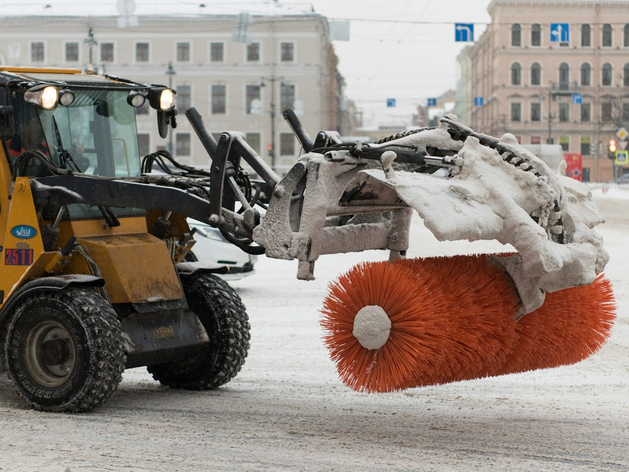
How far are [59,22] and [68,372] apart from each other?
2685 inches

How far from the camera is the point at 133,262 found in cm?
715

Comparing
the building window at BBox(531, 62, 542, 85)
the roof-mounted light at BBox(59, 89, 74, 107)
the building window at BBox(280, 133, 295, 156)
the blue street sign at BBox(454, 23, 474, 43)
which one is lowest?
the roof-mounted light at BBox(59, 89, 74, 107)

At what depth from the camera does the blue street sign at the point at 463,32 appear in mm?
35500

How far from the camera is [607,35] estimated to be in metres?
87.6

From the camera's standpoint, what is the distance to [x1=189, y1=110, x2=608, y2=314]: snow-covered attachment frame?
5.74m

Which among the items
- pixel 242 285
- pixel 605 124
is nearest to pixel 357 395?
pixel 242 285

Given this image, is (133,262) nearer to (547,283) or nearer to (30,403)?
(30,403)

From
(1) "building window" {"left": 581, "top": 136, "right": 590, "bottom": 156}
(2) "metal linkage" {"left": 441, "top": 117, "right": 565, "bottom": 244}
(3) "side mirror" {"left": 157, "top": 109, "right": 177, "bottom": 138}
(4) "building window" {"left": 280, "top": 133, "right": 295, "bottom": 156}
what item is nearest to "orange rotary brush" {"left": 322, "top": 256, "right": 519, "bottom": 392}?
(2) "metal linkage" {"left": 441, "top": 117, "right": 565, "bottom": 244}

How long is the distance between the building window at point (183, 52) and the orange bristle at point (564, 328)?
67999mm

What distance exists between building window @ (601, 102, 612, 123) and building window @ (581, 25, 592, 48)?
18.0 feet

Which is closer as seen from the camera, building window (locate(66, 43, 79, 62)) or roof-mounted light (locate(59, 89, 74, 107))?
roof-mounted light (locate(59, 89, 74, 107))

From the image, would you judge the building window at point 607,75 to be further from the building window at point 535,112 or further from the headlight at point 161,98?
the headlight at point 161,98

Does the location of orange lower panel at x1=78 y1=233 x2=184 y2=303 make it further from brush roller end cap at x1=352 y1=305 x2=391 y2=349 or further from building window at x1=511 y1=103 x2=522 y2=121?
building window at x1=511 y1=103 x2=522 y2=121

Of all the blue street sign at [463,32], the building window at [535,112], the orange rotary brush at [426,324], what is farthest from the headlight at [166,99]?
the building window at [535,112]
